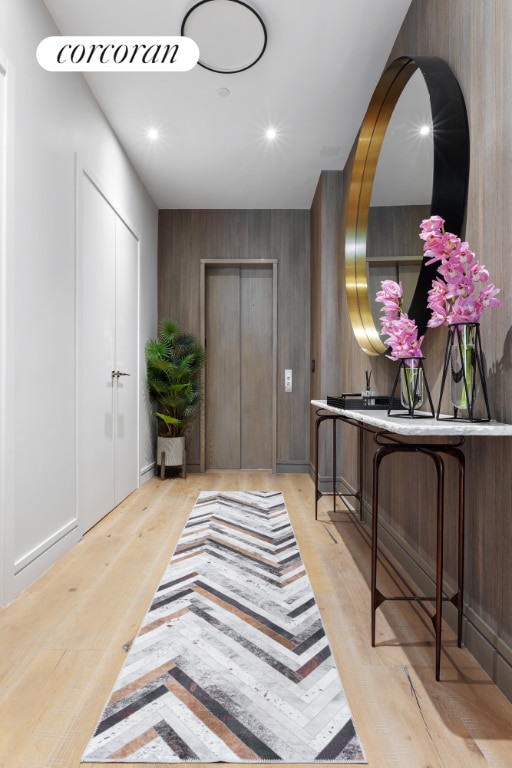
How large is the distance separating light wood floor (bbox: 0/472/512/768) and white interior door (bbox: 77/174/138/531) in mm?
571

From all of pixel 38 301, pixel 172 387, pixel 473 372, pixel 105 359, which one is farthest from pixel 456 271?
pixel 172 387

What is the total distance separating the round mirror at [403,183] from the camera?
1.73m

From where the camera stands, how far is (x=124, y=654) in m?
1.52

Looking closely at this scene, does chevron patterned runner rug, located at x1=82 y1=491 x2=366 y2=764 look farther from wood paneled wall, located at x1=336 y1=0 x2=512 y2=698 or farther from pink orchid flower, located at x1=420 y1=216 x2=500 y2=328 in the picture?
pink orchid flower, located at x1=420 y1=216 x2=500 y2=328

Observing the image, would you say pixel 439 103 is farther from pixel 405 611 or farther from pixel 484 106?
pixel 405 611

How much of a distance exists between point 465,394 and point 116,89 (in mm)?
2690

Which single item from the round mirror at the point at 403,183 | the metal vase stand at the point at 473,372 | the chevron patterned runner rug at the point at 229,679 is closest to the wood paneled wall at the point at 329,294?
the round mirror at the point at 403,183

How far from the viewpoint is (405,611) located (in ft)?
6.05

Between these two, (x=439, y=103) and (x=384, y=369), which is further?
(x=384, y=369)

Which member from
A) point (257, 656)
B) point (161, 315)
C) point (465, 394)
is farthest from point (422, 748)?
point (161, 315)

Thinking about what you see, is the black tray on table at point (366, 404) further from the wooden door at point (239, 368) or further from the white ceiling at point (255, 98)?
the wooden door at point (239, 368)

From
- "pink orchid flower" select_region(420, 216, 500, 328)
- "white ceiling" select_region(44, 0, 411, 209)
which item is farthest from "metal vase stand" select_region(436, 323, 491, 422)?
"white ceiling" select_region(44, 0, 411, 209)

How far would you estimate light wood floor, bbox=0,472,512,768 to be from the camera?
3.72ft
